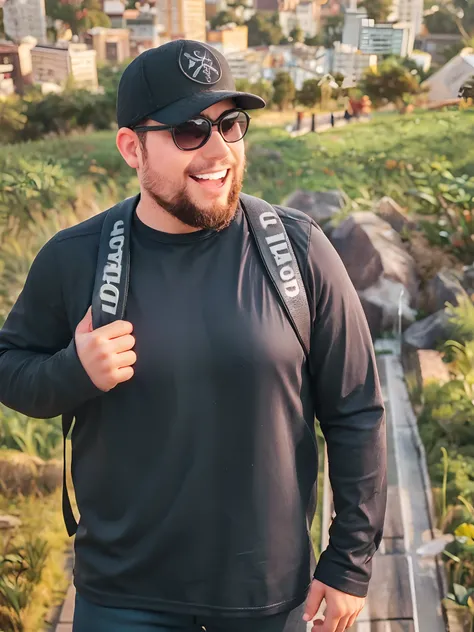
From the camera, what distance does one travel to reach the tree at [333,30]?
879 cm

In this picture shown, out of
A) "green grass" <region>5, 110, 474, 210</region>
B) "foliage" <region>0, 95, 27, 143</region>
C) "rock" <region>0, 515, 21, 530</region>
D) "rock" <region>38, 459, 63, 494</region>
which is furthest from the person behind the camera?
"foliage" <region>0, 95, 27, 143</region>

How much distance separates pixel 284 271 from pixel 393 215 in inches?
234

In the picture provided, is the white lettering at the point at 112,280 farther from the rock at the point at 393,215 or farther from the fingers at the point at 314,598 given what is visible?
the rock at the point at 393,215

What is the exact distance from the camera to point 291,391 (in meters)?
1.60

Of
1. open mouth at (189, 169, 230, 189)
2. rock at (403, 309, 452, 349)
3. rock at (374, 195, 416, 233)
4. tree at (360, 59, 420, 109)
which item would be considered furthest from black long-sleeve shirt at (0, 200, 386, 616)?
tree at (360, 59, 420, 109)

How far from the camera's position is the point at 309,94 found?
859cm

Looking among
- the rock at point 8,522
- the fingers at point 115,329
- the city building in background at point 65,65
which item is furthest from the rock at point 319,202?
the fingers at point 115,329

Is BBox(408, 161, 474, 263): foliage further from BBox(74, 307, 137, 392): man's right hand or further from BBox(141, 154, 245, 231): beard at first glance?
BBox(74, 307, 137, 392): man's right hand

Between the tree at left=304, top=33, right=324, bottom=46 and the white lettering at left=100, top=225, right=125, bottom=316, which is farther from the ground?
the white lettering at left=100, top=225, right=125, bottom=316

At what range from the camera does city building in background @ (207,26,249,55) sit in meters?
8.82

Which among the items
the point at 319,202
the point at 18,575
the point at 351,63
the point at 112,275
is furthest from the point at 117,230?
the point at 351,63

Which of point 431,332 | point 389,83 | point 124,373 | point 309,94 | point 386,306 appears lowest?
point 386,306

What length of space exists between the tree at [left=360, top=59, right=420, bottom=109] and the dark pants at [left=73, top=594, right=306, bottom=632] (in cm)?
793

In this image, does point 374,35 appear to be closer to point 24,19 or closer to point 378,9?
point 378,9
